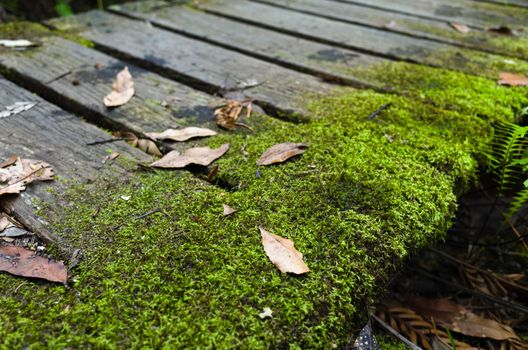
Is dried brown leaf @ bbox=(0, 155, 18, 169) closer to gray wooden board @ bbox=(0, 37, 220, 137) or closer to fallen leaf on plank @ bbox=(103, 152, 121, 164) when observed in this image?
fallen leaf on plank @ bbox=(103, 152, 121, 164)

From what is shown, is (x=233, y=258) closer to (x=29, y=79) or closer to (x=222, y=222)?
(x=222, y=222)

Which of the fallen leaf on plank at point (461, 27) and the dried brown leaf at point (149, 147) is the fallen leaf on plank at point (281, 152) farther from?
the fallen leaf on plank at point (461, 27)

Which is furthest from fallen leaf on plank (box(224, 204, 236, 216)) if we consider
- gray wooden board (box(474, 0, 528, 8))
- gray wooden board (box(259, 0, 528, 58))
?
gray wooden board (box(474, 0, 528, 8))

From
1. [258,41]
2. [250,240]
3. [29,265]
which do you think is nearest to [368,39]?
[258,41]

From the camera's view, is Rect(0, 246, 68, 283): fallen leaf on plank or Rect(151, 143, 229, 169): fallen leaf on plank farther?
Rect(151, 143, 229, 169): fallen leaf on plank

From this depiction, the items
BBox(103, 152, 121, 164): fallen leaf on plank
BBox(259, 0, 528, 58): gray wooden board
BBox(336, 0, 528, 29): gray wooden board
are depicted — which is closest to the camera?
BBox(103, 152, 121, 164): fallen leaf on plank

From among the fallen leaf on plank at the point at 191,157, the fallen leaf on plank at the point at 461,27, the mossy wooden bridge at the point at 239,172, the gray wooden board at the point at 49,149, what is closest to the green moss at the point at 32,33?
the mossy wooden bridge at the point at 239,172
